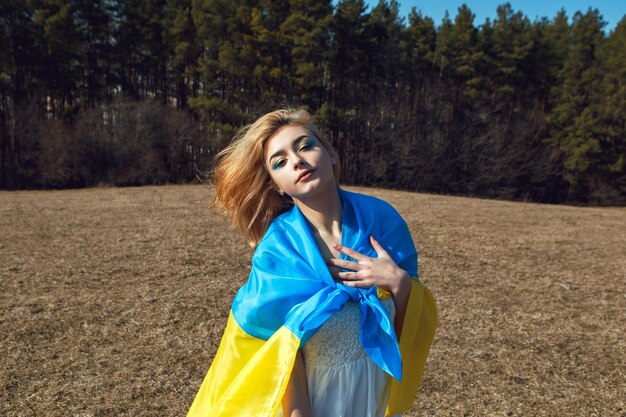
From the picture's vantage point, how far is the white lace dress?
1.49 meters

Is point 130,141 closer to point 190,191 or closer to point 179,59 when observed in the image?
point 179,59

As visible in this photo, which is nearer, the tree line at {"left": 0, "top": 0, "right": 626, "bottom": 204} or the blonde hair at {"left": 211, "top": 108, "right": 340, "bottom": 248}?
the blonde hair at {"left": 211, "top": 108, "right": 340, "bottom": 248}

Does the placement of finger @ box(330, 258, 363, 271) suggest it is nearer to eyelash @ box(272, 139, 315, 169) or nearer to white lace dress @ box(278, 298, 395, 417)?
white lace dress @ box(278, 298, 395, 417)

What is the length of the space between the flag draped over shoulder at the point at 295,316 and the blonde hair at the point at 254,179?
0.16 metres

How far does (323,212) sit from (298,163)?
0.20m

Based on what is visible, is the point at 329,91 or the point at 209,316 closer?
the point at 209,316

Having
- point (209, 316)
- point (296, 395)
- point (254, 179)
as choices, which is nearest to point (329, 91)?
point (209, 316)

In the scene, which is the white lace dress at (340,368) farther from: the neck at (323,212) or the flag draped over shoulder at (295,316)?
the neck at (323,212)

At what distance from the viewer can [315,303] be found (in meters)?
1.41

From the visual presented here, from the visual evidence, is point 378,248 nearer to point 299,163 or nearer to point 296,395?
point 299,163

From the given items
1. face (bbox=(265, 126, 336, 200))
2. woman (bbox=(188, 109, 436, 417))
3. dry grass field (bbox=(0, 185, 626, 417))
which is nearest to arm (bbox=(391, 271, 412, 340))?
woman (bbox=(188, 109, 436, 417))

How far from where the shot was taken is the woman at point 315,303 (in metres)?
1.42

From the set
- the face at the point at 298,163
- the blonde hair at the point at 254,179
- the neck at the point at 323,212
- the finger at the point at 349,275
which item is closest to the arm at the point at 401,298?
the finger at the point at 349,275

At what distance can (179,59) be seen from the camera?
2653 centimetres
